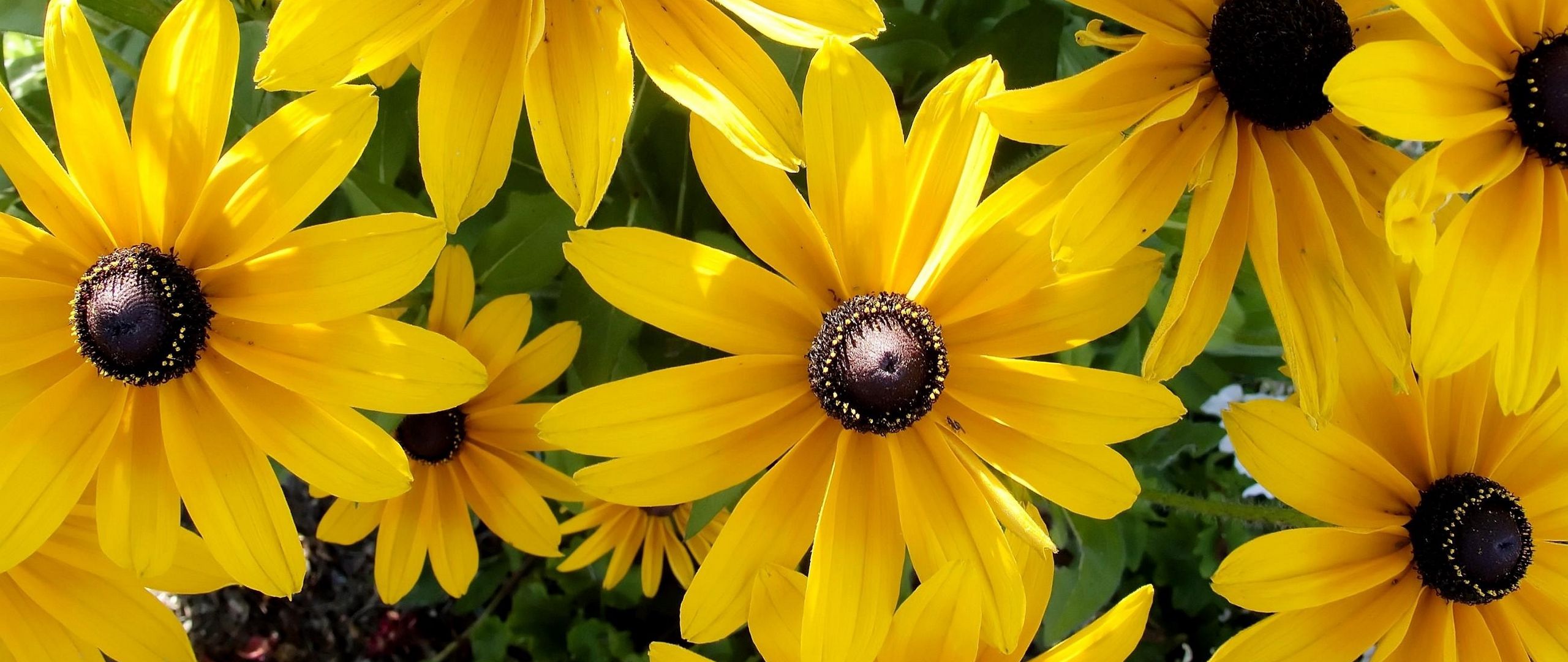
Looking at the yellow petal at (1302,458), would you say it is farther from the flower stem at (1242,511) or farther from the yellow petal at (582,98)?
the yellow petal at (582,98)

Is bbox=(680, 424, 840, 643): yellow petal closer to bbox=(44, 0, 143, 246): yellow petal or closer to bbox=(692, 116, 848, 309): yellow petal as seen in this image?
bbox=(692, 116, 848, 309): yellow petal

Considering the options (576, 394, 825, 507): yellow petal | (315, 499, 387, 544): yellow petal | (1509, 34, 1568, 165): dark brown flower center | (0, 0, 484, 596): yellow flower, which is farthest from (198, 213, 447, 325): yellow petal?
(1509, 34, 1568, 165): dark brown flower center

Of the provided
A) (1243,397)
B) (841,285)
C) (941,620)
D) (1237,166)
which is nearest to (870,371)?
(841,285)

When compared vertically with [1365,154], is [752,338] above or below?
below

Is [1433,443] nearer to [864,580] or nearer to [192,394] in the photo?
[864,580]

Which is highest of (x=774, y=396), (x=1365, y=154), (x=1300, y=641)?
(x=1365, y=154)

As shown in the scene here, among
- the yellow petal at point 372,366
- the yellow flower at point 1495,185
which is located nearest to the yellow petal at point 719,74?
the yellow petal at point 372,366

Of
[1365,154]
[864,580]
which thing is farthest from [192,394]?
[1365,154]
